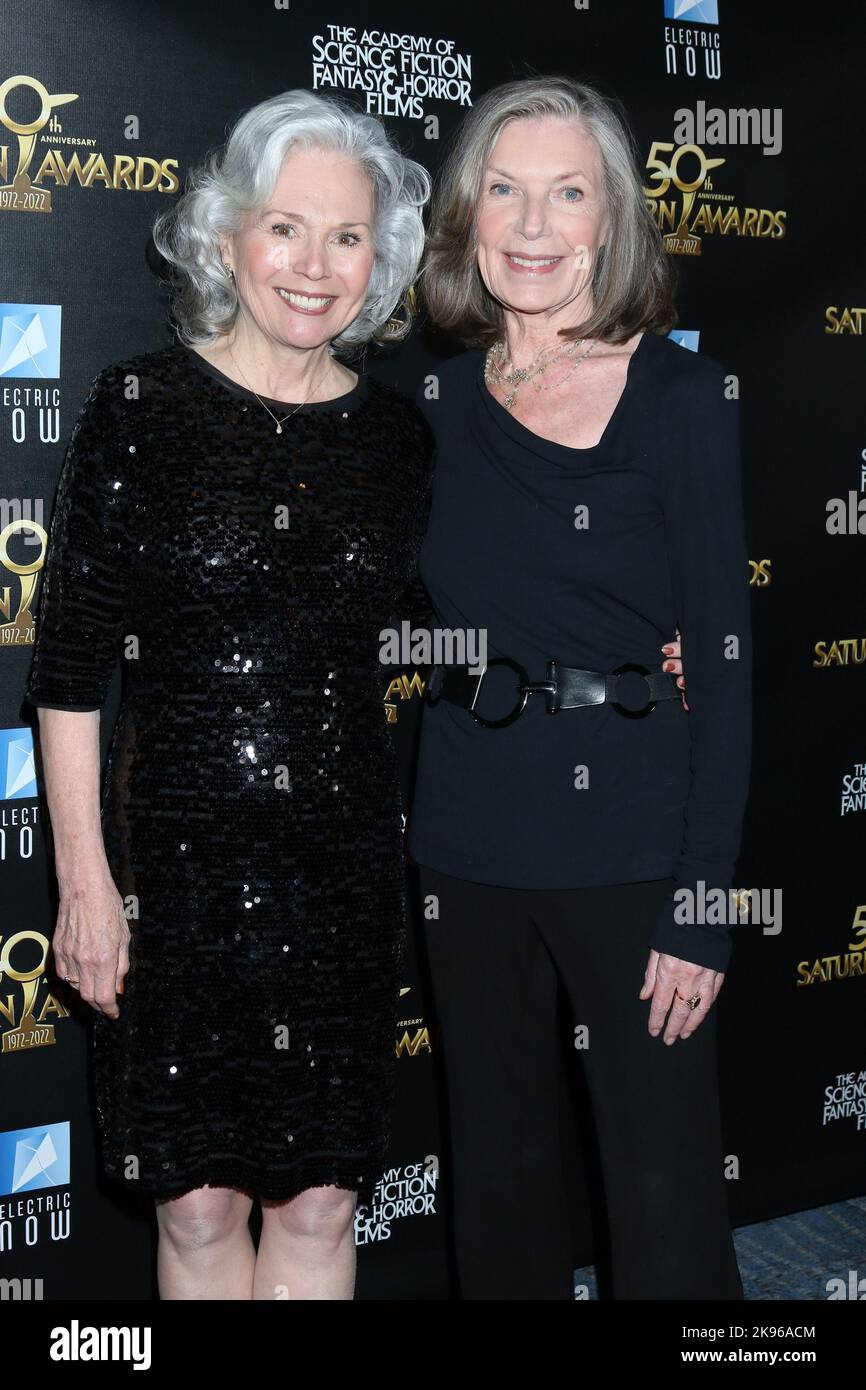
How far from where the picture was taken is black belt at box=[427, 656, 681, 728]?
1863 mm

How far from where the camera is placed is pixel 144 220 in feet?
7.61

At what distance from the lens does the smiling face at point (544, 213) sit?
190 centimetres

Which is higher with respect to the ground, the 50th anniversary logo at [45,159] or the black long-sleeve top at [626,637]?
the 50th anniversary logo at [45,159]

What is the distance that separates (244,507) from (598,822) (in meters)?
0.65

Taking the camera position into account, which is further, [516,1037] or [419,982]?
[419,982]

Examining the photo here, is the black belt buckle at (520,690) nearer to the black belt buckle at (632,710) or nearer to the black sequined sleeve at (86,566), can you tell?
the black belt buckle at (632,710)

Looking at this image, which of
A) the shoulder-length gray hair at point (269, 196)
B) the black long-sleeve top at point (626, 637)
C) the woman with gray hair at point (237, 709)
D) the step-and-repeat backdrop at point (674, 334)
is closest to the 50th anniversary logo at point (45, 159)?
the step-and-repeat backdrop at point (674, 334)

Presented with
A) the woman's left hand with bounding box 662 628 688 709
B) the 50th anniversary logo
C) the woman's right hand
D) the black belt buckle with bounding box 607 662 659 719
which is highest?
the 50th anniversary logo

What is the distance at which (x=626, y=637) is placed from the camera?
189 centimetres

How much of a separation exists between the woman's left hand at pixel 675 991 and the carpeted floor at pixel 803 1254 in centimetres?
114

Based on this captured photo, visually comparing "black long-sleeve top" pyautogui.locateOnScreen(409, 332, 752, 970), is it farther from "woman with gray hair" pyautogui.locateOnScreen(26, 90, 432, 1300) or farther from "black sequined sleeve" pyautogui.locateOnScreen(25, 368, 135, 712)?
"black sequined sleeve" pyautogui.locateOnScreen(25, 368, 135, 712)

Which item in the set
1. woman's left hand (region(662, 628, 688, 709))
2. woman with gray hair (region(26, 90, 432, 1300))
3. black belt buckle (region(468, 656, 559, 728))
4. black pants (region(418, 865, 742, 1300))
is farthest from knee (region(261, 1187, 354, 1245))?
woman's left hand (region(662, 628, 688, 709))

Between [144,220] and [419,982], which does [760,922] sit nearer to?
[419,982]
